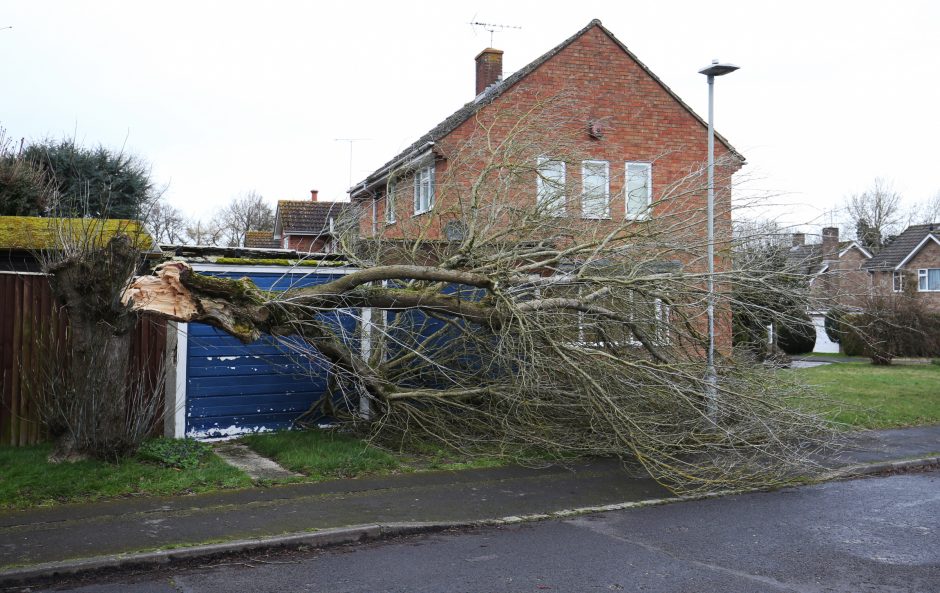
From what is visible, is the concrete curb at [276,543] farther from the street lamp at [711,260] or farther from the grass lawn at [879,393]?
the grass lawn at [879,393]

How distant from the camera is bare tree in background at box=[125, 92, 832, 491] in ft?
28.9

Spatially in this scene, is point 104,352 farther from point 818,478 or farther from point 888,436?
point 888,436

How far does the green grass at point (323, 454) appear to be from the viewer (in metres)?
8.91

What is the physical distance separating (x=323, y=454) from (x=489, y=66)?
16.4 m

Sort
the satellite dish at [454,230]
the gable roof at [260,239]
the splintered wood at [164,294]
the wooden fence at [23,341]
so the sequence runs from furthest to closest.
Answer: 1. the gable roof at [260,239]
2. the satellite dish at [454,230]
3. the wooden fence at [23,341]
4. the splintered wood at [164,294]

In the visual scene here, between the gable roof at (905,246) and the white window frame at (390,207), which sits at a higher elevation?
the gable roof at (905,246)

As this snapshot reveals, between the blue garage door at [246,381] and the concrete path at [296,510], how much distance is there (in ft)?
8.42

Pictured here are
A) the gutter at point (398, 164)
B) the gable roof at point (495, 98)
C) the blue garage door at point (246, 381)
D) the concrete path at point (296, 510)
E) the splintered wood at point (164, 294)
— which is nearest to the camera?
the concrete path at point (296, 510)

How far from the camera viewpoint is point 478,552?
6.48 metres

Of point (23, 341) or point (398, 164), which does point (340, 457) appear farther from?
point (398, 164)

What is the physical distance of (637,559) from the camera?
247 inches

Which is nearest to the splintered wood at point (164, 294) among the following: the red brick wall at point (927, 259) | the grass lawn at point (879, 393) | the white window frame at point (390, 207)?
the white window frame at point (390, 207)

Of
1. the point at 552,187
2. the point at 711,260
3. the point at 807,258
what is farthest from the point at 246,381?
the point at 807,258

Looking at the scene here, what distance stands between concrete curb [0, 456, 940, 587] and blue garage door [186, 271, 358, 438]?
368 centimetres
